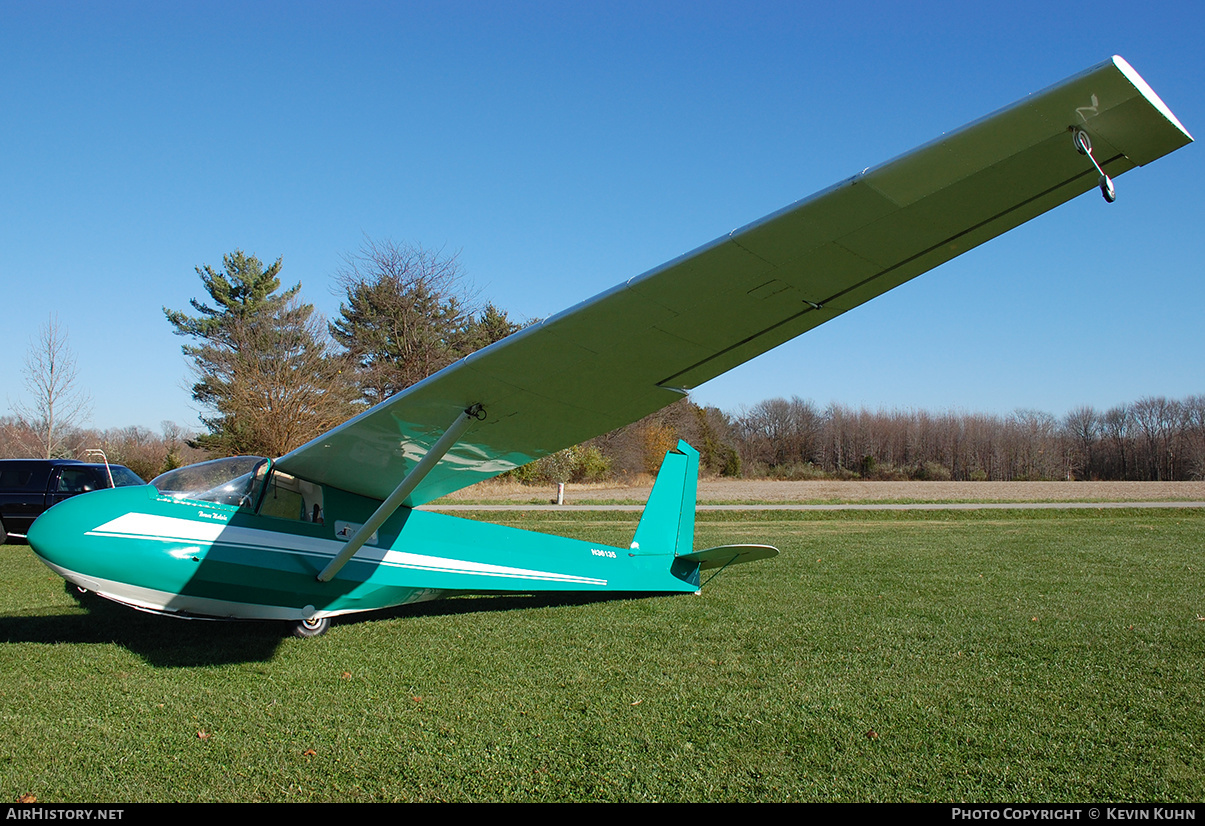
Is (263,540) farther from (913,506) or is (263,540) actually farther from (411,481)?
(913,506)

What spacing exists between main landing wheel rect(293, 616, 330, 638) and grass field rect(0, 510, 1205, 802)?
0.11 m

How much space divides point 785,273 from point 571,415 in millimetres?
2128

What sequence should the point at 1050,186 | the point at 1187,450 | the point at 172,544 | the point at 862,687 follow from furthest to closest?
the point at 1187,450, the point at 172,544, the point at 862,687, the point at 1050,186

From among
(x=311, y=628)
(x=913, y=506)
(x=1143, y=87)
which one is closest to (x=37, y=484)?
(x=311, y=628)

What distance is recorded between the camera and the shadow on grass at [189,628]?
5.98 meters

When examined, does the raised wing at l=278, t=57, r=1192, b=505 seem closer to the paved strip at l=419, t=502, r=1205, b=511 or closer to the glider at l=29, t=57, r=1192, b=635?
the glider at l=29, t=57, r=1192, b=635

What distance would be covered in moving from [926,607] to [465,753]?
5.63 metres

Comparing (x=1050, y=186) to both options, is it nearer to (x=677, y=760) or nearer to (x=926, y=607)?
(x=677, y=760)

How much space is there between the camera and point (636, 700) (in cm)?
472

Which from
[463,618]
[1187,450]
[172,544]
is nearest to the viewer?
[172,544]

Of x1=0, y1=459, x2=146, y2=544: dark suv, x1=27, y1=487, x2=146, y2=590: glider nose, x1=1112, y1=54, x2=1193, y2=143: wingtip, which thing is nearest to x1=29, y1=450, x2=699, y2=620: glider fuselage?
x1=27, y1=487, x2=146, y2=590: glider nose

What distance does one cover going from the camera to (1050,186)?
300cm

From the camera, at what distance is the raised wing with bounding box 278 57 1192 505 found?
2.66 meters
